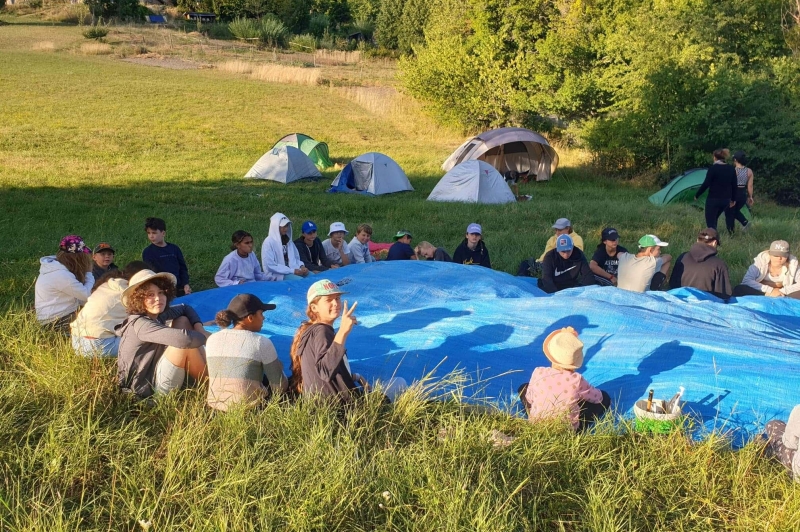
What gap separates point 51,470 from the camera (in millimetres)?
3590

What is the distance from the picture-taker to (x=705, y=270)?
24.1 feet

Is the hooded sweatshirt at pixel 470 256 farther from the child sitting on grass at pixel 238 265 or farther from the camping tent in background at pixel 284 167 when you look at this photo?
the camping tent in background at pixel 284 167

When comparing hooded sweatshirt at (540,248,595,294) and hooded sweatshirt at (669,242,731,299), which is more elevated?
hooded sweatshirt at (669,242,731,299)

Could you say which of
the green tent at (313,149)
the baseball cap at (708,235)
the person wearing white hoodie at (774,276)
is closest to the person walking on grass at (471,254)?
the baseball cap at (708,235)

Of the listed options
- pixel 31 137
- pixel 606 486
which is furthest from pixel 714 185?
pixel 31 137

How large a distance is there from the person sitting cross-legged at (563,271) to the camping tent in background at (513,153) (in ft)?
33.8

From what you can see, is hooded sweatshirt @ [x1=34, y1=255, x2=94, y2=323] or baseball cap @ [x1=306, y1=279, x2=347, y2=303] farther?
hooded sweatshirt @ [x1=34, y1=255, x2=94, y2=323]

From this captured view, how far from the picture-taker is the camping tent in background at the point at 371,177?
15802 mm

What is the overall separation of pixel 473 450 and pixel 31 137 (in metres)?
→ 20.0

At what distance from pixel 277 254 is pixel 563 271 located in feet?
10.3

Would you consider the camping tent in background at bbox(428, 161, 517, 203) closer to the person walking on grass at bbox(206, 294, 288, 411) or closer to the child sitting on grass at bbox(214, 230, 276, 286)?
the child sitting on grass at bbox(214, 230, 276, 286)

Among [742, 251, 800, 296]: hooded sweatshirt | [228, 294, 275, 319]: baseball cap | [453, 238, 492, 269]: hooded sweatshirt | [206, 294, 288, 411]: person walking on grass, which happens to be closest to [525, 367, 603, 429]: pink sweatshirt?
[206, 294, 288, 411]: person walking on grass

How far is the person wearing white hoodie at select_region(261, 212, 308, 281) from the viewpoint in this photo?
796 centimetres

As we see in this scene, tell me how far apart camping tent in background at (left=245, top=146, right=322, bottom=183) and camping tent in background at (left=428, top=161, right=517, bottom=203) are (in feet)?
11.9
